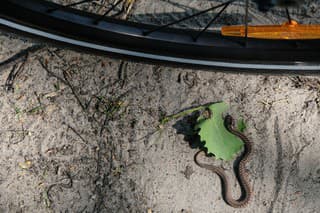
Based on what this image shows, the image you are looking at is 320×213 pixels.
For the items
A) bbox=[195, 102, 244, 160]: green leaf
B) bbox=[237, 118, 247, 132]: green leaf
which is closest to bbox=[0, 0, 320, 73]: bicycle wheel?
bbox=[195, 102, 244, 160]: green leaf

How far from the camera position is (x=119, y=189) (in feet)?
9.14

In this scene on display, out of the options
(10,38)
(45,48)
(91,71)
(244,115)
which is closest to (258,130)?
(244,115)

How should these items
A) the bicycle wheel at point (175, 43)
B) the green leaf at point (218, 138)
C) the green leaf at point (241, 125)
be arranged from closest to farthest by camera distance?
the bicycle wheel at point (175, 43) < the green leaf at point (218, 138) < the green leaf at point (241, 125)

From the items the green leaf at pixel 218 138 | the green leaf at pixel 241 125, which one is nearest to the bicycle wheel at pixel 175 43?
the green leaf at pixel 218 138

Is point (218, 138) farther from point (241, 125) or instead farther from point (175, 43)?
point (175, 43)

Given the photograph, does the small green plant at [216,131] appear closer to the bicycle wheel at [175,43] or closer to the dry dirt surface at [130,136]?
the dry dirt surface at [130,136]

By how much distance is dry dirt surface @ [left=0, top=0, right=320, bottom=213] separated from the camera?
2.78 metres

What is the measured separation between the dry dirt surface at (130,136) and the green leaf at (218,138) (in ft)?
0.39

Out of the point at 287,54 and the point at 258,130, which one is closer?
the point at 287,54

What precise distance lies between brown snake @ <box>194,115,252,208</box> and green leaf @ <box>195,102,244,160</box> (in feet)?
0.15

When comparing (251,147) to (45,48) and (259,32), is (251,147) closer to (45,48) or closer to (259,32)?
(259,32)

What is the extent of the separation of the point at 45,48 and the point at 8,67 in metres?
0.23

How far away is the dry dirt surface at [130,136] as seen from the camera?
9.12ft

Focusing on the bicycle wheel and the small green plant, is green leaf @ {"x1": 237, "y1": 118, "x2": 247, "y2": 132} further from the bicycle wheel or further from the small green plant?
the bicycle wheel
